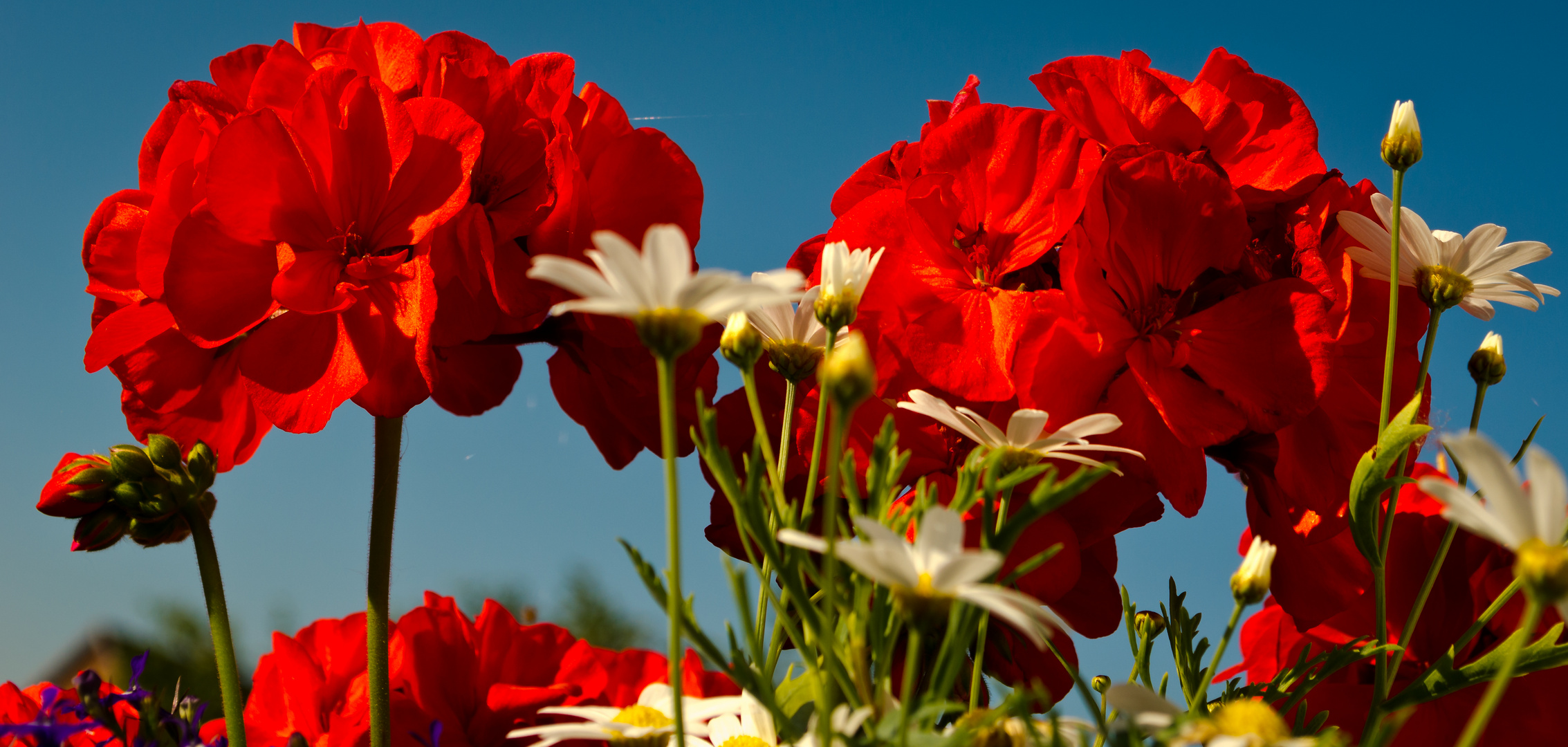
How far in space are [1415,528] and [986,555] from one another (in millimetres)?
458

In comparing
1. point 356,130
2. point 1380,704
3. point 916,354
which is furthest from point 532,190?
point 1380,704

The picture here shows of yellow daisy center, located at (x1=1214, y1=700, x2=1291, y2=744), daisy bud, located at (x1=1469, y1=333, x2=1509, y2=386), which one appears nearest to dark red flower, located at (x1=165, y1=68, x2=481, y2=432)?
yellow daisy center, located at (x1=1214, y1=700, x2=1291, y2=744)

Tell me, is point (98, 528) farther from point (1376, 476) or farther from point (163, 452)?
point (1376, 476)

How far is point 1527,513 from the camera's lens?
21 cm

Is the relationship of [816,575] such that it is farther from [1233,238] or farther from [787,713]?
[1233,238]

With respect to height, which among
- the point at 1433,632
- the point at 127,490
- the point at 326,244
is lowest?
the point at 1433,632

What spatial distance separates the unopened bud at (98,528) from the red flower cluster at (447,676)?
11 cm

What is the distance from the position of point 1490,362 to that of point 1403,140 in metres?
0.12

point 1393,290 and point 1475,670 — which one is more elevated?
point 1393,290

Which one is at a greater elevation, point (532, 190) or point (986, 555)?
point (532, 190)

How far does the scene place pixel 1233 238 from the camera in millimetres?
466

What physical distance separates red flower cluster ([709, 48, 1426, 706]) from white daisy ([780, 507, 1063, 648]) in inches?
8.3

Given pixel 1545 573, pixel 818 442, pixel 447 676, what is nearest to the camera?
pixel 1545 573

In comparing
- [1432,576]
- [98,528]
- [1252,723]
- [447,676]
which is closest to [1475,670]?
[1432,576]
